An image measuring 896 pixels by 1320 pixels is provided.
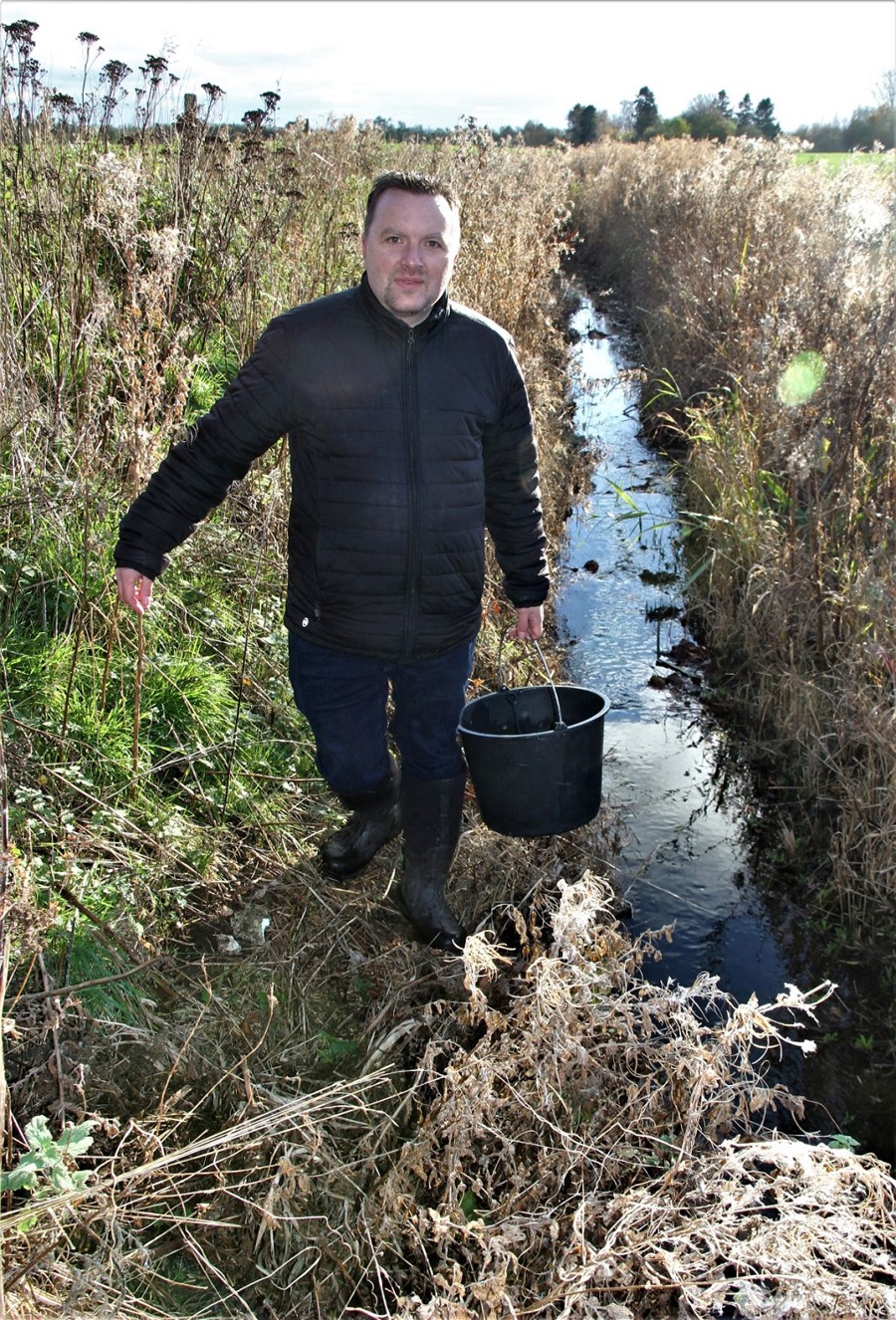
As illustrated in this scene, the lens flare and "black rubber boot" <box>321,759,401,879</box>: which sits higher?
the lens flare

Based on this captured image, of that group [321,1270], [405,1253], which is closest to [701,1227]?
[405,1253]

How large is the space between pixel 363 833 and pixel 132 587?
1.01 m

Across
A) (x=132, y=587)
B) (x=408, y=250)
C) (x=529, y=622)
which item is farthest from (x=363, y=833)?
(x=408, y=250)

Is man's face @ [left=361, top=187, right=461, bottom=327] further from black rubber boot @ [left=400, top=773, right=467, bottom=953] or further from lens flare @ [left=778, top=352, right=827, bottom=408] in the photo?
lens flare @ [left=778, top=352, right=827, bottom=408]

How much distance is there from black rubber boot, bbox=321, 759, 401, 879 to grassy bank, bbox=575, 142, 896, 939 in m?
1.48

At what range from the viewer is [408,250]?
94.9 inches

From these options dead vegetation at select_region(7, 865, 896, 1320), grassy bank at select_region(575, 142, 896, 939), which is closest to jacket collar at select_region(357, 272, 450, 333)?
dead vegetation at select_region(7, 865, 896, 1320)

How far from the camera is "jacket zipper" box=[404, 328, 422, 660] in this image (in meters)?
2.48

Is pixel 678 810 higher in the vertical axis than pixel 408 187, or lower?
lower

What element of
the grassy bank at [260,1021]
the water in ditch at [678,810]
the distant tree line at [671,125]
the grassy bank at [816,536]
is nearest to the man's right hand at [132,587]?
the grassy bank at [260,1021]

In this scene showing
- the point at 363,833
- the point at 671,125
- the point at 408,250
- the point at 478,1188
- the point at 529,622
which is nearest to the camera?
the point at 478,1188

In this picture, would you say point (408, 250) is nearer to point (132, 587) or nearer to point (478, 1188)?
point (132, 587)

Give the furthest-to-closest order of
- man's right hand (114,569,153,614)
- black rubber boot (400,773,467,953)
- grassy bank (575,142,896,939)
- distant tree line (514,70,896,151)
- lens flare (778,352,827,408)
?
distant tree line (514,70,896,151), lens flare (778,352,827,408), grassy bank (575,142,896,939), black rubber boot (400,773,467,953), man's right hand (114,569,153,614)

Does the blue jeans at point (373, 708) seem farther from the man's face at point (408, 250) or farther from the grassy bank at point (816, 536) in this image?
the grassy bank at point (816, 536)
